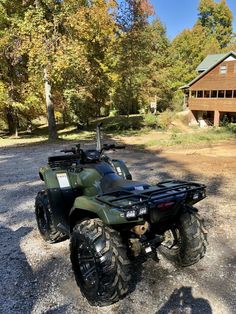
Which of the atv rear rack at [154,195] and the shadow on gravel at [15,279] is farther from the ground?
the atv rear rack at [154,195]

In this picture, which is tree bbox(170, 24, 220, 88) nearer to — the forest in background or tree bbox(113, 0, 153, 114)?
the forest in background

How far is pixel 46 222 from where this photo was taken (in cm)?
442

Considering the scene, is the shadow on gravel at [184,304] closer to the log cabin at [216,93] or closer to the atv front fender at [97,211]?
the atv front fender at [97,211]

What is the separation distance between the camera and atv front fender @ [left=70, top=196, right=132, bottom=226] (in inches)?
109

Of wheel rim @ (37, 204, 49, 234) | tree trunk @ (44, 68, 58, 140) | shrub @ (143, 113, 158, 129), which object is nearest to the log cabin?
shrub @ (143, 113, 158, 129)

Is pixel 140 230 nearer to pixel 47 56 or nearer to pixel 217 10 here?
pixel 47 56

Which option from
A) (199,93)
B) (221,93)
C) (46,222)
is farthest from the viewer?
(199,93)

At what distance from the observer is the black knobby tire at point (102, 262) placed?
9.39 feet

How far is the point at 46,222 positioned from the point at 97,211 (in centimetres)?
172

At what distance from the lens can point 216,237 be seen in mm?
4629

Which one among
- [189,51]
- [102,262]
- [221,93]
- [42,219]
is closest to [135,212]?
[102,262]

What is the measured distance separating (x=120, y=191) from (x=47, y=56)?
14.2m

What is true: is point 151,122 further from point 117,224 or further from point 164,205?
point 117,224

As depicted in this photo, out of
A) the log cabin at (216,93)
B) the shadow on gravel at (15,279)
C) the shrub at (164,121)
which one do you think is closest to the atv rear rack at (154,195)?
the shadow on gravel at (15,279)
